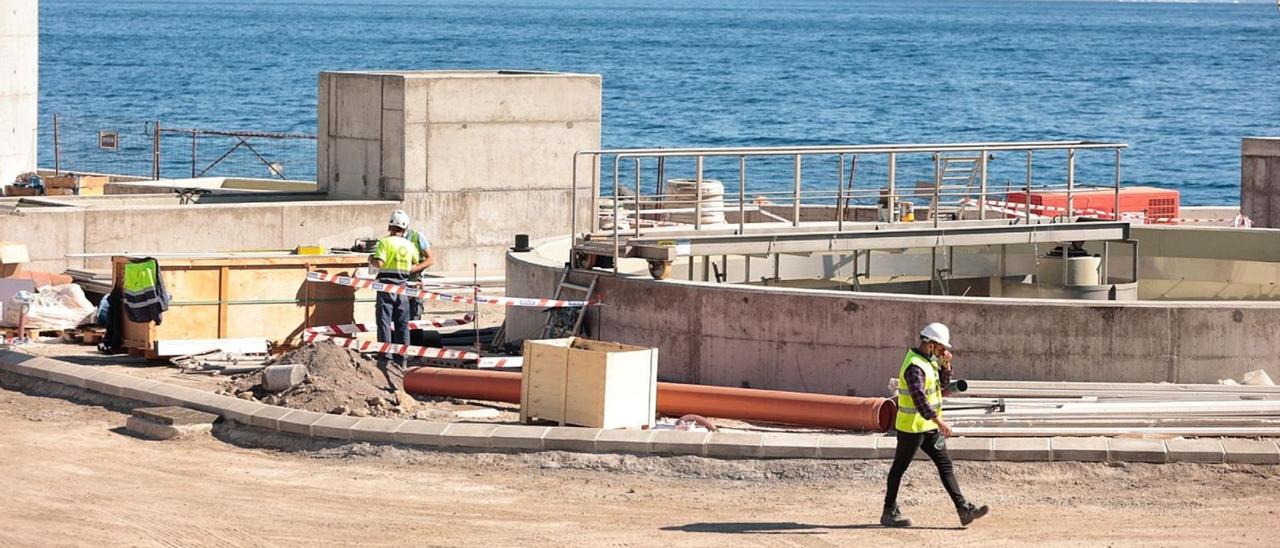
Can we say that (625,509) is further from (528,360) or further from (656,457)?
(528,360)

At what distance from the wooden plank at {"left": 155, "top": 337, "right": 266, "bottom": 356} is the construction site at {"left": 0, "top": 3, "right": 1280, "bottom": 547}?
43 millimetres

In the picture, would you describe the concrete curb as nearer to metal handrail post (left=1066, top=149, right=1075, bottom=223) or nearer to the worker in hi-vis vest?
the worker in hi-vis vest

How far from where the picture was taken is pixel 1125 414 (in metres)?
15.3

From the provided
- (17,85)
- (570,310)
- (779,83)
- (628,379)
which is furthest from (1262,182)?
(779,83)

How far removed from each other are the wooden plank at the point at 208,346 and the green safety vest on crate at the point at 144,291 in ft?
1.07

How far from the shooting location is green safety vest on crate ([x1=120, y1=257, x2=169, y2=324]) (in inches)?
725

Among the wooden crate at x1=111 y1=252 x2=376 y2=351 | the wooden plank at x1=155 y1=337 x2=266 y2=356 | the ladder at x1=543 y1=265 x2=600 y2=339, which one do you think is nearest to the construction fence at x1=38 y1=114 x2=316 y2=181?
the wooden crate at x1=111 y1=252 x2=376 y2=351

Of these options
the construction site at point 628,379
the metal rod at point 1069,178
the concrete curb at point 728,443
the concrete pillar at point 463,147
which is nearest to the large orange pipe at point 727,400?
the construction site at point 628,379

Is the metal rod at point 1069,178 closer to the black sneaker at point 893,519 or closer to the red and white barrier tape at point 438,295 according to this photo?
the red and white barrier tape at point 438,295

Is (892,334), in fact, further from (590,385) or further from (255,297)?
(255,297)

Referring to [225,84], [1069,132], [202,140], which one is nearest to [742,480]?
[202,140]

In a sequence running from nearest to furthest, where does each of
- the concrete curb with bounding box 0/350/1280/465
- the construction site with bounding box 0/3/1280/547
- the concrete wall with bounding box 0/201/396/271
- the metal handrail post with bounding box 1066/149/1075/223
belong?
1. the construction site with bounding box 0/3/1280/547
2. the concrete curb with bounding box 0/350/1280/465
3. the metal handrail post with bounding box 1066/149/1075/223
4. the concrete wall with bounding box 0/201/396/271

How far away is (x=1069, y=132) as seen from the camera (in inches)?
3748

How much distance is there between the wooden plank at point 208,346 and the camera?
736 inches
